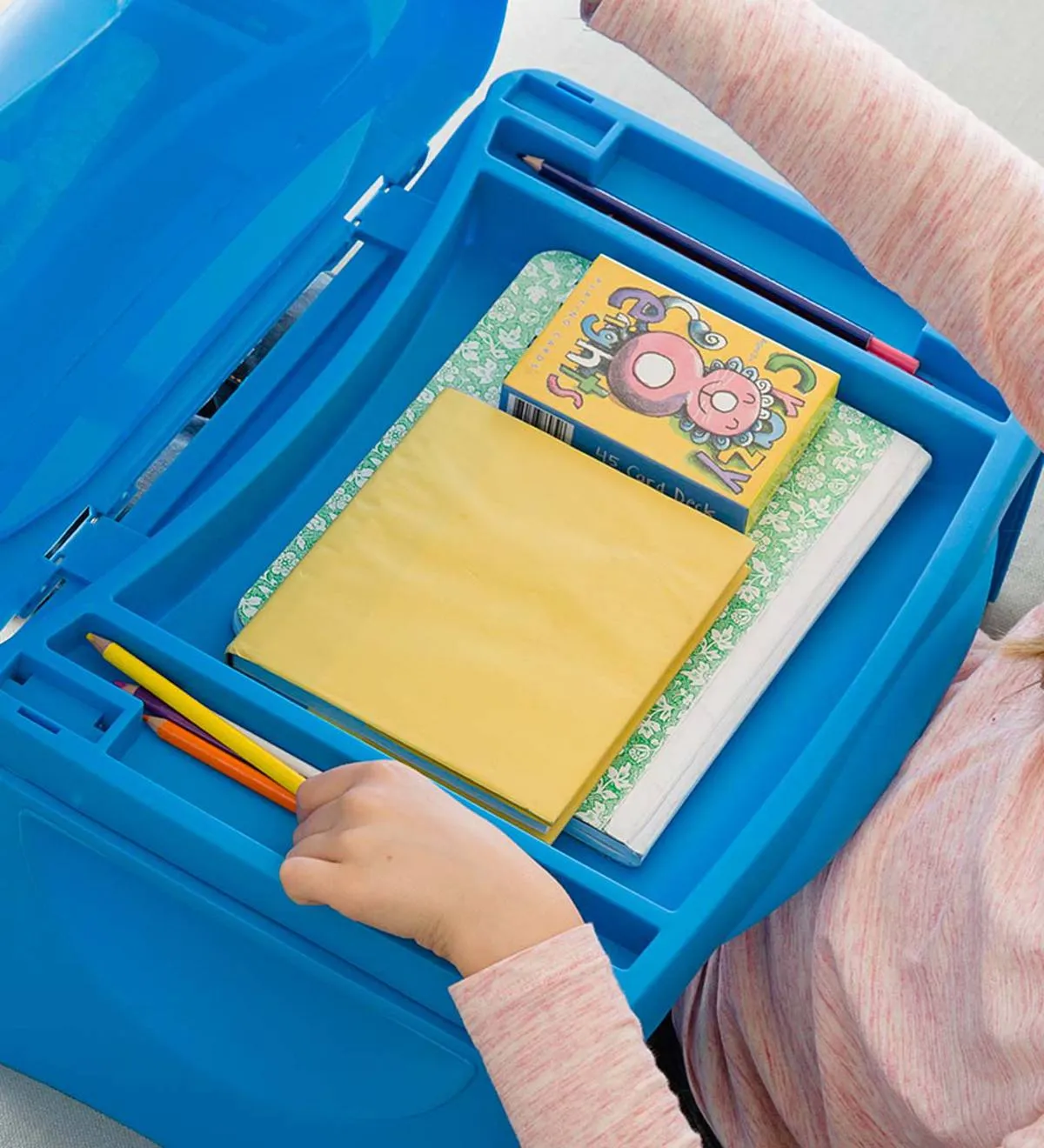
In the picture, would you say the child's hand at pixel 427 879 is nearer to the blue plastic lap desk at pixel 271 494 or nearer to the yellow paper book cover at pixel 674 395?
the blue plastic lap desk at pixel 271 494

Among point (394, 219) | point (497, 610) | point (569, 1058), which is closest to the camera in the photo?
point (569, 1058)

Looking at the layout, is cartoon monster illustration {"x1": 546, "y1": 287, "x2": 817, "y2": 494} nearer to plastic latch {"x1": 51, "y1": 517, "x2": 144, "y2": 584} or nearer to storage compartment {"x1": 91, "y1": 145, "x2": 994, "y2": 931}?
storage compartment {"x1": 91, "y1": 145, "x2": 994, "y2": 931}

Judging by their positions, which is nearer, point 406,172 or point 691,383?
point 691,383

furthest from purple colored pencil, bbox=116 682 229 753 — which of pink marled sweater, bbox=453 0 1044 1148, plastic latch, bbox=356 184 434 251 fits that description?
plastic latch, bbox=356 184 434 251

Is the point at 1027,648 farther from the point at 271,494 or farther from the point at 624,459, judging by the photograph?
the point at 271,494

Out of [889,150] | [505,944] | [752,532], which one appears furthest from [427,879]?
[889,150]

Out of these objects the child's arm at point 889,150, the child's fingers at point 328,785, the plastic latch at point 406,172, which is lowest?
the child's fingers at point 328,785

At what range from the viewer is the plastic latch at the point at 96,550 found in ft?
2.39

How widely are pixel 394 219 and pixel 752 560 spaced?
0.91 feet

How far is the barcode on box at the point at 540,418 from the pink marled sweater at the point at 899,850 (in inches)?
6.1

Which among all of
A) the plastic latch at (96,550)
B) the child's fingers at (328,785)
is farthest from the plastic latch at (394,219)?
the child's fingers at (328,785)

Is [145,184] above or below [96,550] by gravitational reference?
above

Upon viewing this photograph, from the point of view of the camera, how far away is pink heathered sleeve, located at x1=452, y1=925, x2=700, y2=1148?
60cm

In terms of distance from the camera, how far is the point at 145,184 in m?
0.69
